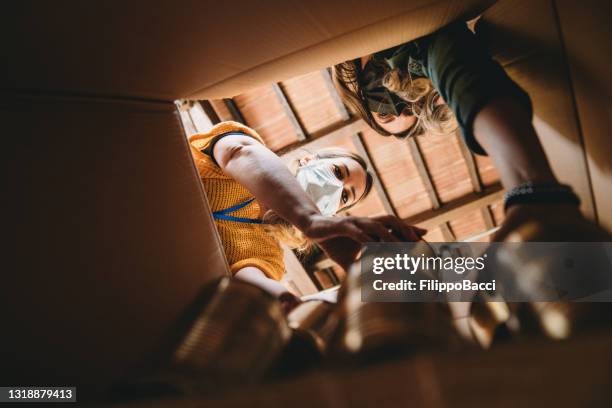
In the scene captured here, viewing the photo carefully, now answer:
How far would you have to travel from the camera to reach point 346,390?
29 cm

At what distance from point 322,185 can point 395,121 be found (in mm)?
421

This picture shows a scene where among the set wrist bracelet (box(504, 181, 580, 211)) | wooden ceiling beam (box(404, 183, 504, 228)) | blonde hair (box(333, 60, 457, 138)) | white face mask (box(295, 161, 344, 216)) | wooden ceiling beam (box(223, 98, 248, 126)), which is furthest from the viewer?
wooden ceiling beam (box(404, 183, 504, 228))

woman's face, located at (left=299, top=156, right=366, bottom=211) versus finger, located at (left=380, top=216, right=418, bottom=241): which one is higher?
finger, located at (left=380, top=216, right=418, bottom=241)

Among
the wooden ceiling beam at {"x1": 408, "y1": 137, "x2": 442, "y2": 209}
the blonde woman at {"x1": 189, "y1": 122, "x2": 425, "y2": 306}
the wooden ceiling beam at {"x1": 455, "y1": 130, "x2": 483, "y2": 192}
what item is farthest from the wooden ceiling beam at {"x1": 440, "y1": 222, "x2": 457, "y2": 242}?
the blonde woman at {"x1": 189, "y1": 122, "x2": 425, "y2": 306}

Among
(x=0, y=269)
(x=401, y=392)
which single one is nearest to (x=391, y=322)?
(x=401, y=392)

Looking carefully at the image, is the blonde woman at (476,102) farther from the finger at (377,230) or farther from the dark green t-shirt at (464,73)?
the finger at (377,230)

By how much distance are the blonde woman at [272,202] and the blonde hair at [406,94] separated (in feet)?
1.12

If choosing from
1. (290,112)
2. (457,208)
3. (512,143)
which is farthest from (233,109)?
(512,143)

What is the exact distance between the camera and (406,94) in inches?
40.5

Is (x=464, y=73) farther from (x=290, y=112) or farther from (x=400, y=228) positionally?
(x=290, y=112)

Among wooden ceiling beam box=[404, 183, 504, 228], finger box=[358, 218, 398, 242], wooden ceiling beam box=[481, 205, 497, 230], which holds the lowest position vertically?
wooden ceiling beam box=[481, 205, 497, 230]

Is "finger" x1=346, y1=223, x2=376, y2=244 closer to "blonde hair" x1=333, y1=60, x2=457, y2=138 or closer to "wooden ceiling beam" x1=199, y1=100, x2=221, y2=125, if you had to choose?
"blonde hair" x1=333, y1=60, x2=457, y2=138

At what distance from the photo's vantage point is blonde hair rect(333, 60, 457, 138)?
3.24ft

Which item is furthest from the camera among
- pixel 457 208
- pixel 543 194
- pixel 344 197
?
pixel 457 208
